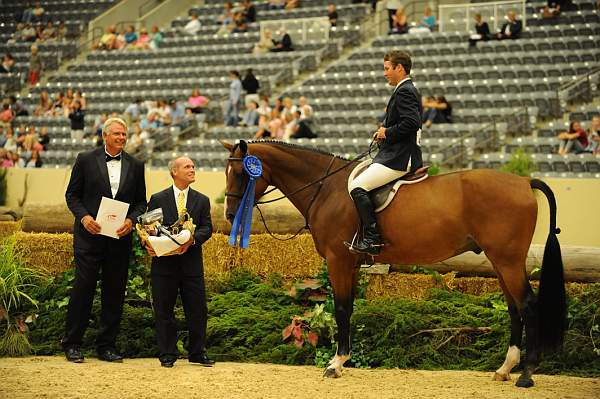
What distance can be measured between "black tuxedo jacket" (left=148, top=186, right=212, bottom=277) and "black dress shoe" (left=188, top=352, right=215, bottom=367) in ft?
2.40

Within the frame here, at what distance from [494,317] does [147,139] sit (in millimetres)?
15503

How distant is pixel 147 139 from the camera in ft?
77.9

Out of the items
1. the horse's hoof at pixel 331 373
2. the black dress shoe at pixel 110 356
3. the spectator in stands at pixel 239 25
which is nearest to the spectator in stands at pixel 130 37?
the spectator in stands at pixel 239 25

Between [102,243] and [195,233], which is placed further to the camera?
[102,243]

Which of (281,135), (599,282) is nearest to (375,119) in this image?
(281,135)

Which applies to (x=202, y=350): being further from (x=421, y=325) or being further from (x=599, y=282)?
(x=599, y=282)

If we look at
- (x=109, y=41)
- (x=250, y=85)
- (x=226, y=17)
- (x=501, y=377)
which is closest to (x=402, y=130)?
(x=501, y=377)

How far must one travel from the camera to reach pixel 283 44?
1049 inches

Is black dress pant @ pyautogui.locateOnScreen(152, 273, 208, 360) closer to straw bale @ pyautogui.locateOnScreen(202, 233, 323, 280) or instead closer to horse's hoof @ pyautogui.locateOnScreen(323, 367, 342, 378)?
horse's hoof @ pyautogui.locateOnScreen(323, 367, 342, 378)

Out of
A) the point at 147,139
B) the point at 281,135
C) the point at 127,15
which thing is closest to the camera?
the point at 281,135

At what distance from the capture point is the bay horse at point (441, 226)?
834cm

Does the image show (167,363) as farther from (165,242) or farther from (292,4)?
(292,4)

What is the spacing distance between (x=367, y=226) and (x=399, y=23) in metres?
16.9

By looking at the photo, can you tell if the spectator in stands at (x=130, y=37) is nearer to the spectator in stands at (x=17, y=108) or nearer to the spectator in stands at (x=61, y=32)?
the spectator in stands at (x=61, y=32)
